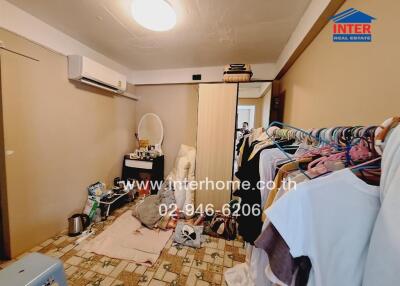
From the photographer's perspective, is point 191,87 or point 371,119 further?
point 191,87

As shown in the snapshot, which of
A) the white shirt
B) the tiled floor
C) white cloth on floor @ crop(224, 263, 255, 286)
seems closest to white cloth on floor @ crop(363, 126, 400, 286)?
the white shirt

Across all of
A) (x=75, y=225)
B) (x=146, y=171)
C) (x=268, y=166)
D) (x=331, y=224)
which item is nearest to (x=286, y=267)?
(x=331, y=224)

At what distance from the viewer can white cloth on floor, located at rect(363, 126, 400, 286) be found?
31cm

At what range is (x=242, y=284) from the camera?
4.82ft

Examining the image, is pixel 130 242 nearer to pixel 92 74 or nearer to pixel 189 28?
pixel 92 74

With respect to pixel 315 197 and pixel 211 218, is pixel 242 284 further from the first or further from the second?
pixel 315 197

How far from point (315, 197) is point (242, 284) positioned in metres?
1.48

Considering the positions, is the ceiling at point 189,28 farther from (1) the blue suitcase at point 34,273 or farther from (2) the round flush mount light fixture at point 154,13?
(1) the blue suitcase at point 34,273

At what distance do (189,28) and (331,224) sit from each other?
6.51ft

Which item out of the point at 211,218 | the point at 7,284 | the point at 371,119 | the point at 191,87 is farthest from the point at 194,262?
the point at 191,87

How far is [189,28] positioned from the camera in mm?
1781

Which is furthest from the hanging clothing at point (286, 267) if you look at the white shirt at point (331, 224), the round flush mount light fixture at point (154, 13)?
the round flush mount light fixture at point (154, 13)

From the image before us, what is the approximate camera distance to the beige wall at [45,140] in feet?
5.31

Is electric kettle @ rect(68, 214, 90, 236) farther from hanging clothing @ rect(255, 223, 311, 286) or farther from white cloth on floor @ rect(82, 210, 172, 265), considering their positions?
hanging clothing @ rect(255, 223, 311, 286)
